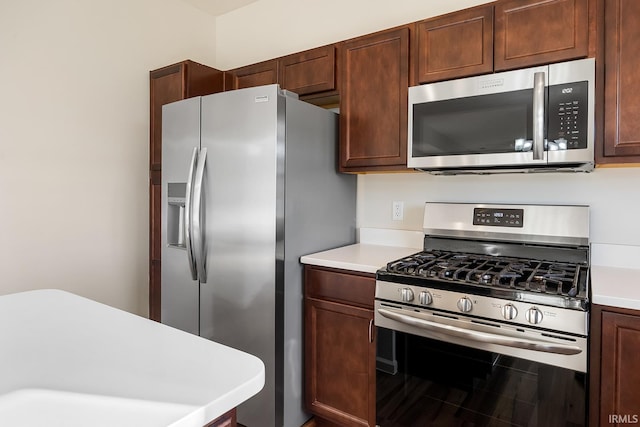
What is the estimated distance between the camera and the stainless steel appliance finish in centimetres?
134

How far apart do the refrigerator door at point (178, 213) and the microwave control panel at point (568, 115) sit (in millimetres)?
1679

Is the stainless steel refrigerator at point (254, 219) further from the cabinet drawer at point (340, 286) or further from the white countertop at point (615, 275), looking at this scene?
the white countertop at point (615, 275)

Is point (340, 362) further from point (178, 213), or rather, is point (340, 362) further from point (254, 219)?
point (178, 213)

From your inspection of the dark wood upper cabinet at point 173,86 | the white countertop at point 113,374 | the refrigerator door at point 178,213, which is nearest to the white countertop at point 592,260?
the refrigerator door at point 178,213

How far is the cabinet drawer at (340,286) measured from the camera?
1.79 meters

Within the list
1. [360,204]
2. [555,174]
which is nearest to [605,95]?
[555,174]

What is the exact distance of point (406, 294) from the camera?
163cm

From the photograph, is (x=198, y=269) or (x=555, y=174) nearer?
(x=555, y=174)

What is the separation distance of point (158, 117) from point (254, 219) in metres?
1.32

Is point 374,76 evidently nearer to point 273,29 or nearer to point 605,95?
point 605,95

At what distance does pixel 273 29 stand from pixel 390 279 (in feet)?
7.24

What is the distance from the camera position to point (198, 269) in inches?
83.7

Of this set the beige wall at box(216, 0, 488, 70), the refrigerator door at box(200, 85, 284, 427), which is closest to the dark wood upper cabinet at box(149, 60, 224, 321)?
the beige wall at box(216, 0, 488, 70)

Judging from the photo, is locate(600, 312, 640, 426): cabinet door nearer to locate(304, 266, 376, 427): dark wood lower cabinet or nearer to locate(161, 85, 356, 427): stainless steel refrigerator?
locate(304, 266, 376, 427): dark wood lower cabinet
